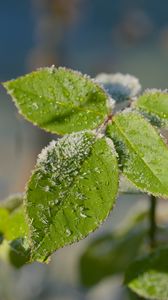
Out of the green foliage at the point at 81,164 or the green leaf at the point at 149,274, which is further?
the green leaf at the point at 149,274

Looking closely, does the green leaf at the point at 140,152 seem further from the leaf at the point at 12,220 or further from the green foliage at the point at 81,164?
the leaf at the point at 12,220

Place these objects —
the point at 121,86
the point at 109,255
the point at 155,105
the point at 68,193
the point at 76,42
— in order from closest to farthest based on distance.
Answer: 1. the point at 68,193
2. the point at 155,105
3. the point at 121,86
4. the point at 109,255
5. the point at 76,42

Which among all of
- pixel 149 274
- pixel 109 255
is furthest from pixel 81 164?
pixel 109 255

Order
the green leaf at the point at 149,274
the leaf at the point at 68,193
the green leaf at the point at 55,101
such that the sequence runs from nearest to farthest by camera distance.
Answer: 1. the leaf at the point at 68,193
2. the green leaf at the point at 55,101
3. the green leaf at the point at 149,274

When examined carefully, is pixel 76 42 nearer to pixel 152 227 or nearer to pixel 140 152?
pixel 152 227

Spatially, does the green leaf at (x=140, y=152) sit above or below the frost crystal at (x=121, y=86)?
below

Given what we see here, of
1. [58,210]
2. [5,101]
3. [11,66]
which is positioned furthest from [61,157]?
[11,66]

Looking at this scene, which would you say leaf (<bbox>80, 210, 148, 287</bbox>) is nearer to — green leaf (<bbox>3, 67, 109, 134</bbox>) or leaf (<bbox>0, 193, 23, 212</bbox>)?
leaf (<bbox>0, 193, 23, 212</bbox>)

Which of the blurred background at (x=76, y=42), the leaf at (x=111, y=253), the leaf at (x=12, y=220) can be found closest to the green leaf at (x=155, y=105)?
the leaf at (x=12, y=220)
